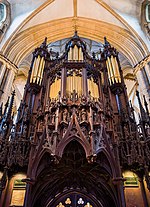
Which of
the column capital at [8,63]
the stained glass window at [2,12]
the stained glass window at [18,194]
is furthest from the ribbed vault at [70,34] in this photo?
the stained glass window at [18,194]

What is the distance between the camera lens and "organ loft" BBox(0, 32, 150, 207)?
556 centimetres

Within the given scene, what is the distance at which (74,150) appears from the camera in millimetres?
6477

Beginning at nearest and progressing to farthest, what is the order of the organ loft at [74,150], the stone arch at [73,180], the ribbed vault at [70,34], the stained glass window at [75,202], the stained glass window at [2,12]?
the organ loft at [74,150] → the stone arch at [73,180] → the stained glass window at [75,202] → the ribbed vault at [70,34] → the stained glass window at [2,12]

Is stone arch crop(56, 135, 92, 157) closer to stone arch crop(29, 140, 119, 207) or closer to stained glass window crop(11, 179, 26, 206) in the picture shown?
stone arch crop(29, 140, 119, 207)

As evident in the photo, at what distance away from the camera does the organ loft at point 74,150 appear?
5562 millimetres

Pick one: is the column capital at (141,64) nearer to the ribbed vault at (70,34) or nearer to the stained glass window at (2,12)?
the ribbed vault at (70,34)

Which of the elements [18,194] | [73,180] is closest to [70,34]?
[73,180]

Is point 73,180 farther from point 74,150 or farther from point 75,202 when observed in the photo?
point 74,150

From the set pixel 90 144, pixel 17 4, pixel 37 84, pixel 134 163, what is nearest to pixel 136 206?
pixel 134 163

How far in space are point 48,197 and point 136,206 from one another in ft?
9.34

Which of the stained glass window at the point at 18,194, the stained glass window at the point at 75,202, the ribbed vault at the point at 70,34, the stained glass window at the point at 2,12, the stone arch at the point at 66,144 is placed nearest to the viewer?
the stone arch at the point at 66,144

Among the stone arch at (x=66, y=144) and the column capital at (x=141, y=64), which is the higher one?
the column capital at (x=141, y=64)

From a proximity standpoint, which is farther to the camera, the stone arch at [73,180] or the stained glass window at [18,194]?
the stone arch at [73,180]

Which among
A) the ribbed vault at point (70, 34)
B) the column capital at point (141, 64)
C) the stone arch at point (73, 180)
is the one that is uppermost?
the ribbed vault at point (70, 34)
